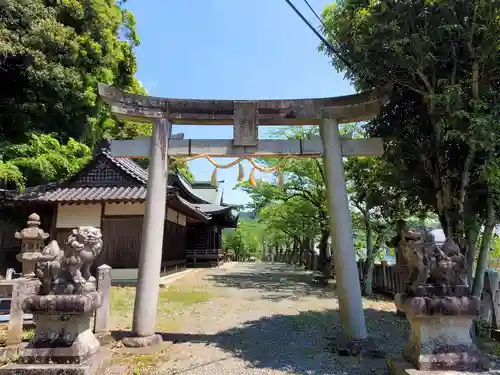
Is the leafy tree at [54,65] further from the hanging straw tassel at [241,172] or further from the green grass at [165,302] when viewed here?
the hanging straw tassel at [241,172]

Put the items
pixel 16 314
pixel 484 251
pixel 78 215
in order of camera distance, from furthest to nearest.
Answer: pixel 78 215 < pixel 484 251 < pixel 16 314

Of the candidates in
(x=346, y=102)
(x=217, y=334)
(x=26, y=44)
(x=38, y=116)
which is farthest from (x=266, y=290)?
(x=26, y=44)

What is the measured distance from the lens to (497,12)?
5133 mm

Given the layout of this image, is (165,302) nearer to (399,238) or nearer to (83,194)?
(83,194)

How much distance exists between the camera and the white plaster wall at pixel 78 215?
1436 centimetres

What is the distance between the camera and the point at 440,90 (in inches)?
236

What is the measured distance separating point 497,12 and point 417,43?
1132mm

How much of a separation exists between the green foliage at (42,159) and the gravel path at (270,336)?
32.3 feet

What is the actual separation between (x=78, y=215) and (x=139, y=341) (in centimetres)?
1027

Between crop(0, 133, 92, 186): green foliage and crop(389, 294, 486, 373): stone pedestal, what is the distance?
14266mm

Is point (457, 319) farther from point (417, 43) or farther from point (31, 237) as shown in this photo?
point (31, 237)

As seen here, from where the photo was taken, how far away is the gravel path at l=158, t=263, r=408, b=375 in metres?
5.13

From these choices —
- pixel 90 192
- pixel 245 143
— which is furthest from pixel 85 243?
pixel 90 192

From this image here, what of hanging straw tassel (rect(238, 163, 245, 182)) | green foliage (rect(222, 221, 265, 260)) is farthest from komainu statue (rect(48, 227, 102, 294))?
green foliage (rect(222, 221, 265, 260))
